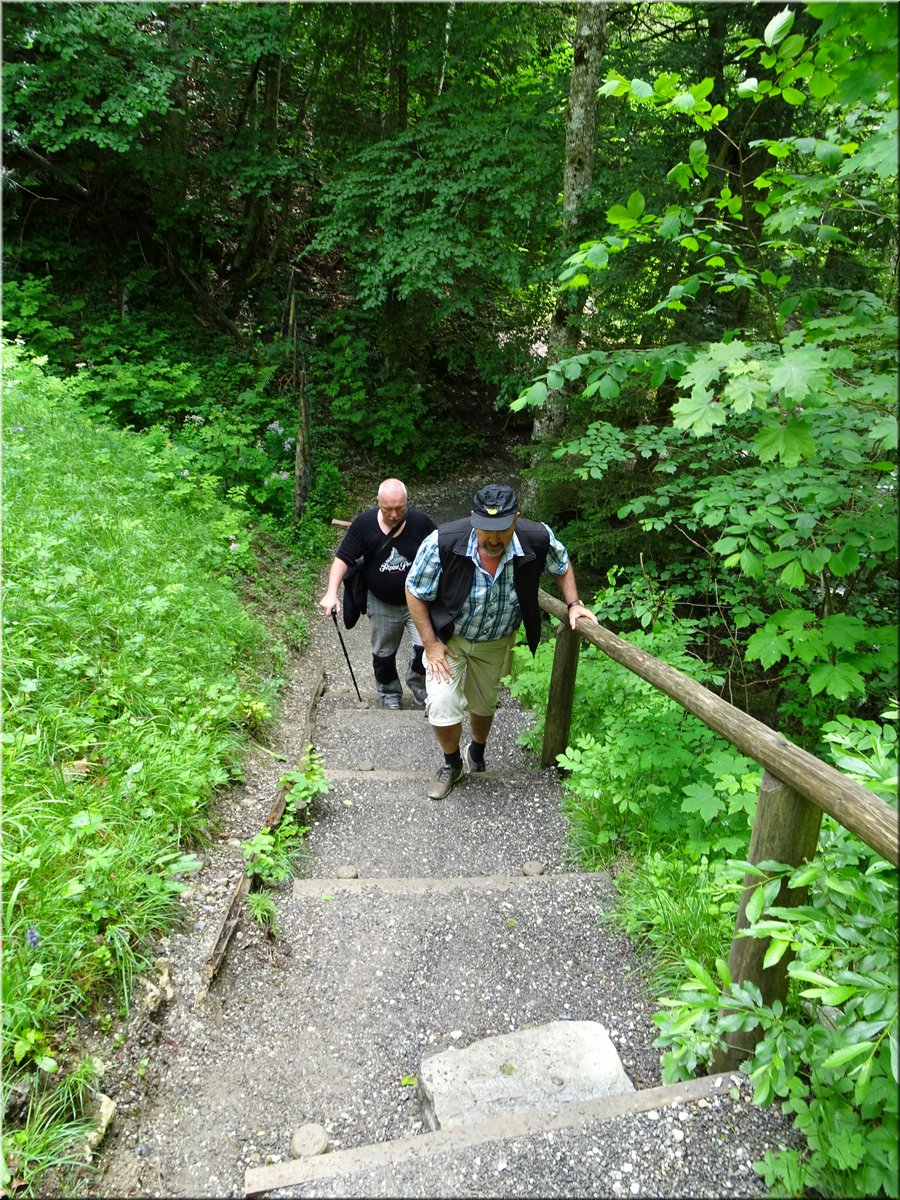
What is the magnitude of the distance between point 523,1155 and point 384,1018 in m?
0.93

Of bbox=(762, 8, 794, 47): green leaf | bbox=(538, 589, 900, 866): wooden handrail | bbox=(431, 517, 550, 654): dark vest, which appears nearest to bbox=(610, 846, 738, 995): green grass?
bbox=(538, 589, 900, 866): wooden handrail

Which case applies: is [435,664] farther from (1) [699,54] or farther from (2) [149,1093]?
(1) [699,54]

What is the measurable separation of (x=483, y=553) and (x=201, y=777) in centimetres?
189

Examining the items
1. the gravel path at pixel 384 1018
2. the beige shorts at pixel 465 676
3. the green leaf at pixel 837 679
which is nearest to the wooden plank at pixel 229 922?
the gravel path at pixel 384 1018

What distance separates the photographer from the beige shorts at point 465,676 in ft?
14.1

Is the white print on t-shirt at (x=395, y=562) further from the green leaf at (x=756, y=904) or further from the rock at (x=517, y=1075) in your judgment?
the green leaf at (x=756, y=904)

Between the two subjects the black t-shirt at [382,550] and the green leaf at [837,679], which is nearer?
the green leaf at [837,679]

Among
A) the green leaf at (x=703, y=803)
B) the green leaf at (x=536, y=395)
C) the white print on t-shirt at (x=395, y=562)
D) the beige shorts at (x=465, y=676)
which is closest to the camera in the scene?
the green leaf at (x=536, y=395)

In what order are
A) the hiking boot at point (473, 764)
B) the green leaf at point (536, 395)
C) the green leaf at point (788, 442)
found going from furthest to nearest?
1. the hiking boot at point (473, 764)
2. the green leaf at point (536, 395)
3. the green leaf at point (788, 442)

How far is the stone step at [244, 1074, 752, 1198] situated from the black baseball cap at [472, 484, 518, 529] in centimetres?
246

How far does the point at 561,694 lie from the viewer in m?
4.64

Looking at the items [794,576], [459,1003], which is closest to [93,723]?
[459,1003]

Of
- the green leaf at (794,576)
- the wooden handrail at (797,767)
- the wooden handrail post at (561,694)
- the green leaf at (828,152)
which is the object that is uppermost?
the green leaf at (828,152)

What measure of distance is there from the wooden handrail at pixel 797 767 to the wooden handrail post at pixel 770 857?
6 centimetres
